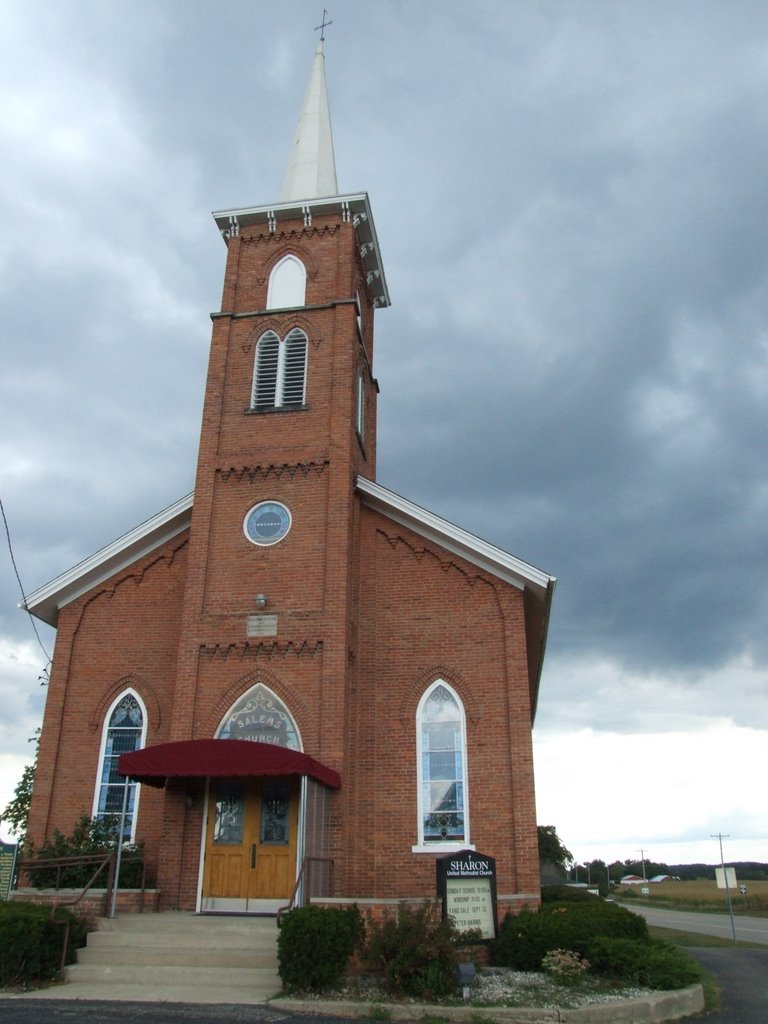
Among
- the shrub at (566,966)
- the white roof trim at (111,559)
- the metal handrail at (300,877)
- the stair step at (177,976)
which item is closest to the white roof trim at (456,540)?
the white roof trim at (111,559)

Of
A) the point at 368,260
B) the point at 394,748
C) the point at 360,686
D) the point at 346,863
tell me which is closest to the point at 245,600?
the point at 360,686

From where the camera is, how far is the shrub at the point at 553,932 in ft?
40.2

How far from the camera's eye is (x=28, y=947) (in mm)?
11266

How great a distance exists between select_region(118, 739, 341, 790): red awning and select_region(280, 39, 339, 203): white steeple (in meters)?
14.5

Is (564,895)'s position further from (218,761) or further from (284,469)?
(284,469)

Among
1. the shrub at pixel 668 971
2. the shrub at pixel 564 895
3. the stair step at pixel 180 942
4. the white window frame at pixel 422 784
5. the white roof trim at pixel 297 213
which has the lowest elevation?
the shrub at pixel 668 971

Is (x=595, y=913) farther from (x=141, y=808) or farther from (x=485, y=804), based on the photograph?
(x=141, y=808)

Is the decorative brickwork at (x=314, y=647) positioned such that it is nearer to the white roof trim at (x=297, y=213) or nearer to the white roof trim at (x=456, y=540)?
the white roof trim at (x=456, y=540)

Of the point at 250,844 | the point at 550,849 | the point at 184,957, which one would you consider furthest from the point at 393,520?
the point at 550,849

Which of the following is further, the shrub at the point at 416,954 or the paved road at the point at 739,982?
the paved road at the point at 739,982

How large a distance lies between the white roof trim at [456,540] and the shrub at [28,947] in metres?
9.47

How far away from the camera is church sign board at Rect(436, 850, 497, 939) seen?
12.5 metres

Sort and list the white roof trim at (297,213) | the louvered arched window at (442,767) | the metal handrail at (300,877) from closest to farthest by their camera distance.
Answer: the metal handrail at (300,877), the louvered arched window at (442,767), the white roof trim at (297,213)

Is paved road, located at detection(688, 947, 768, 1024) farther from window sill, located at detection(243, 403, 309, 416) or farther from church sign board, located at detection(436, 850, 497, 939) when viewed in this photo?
window sill, located at detection(243, 403, 309, 416)
